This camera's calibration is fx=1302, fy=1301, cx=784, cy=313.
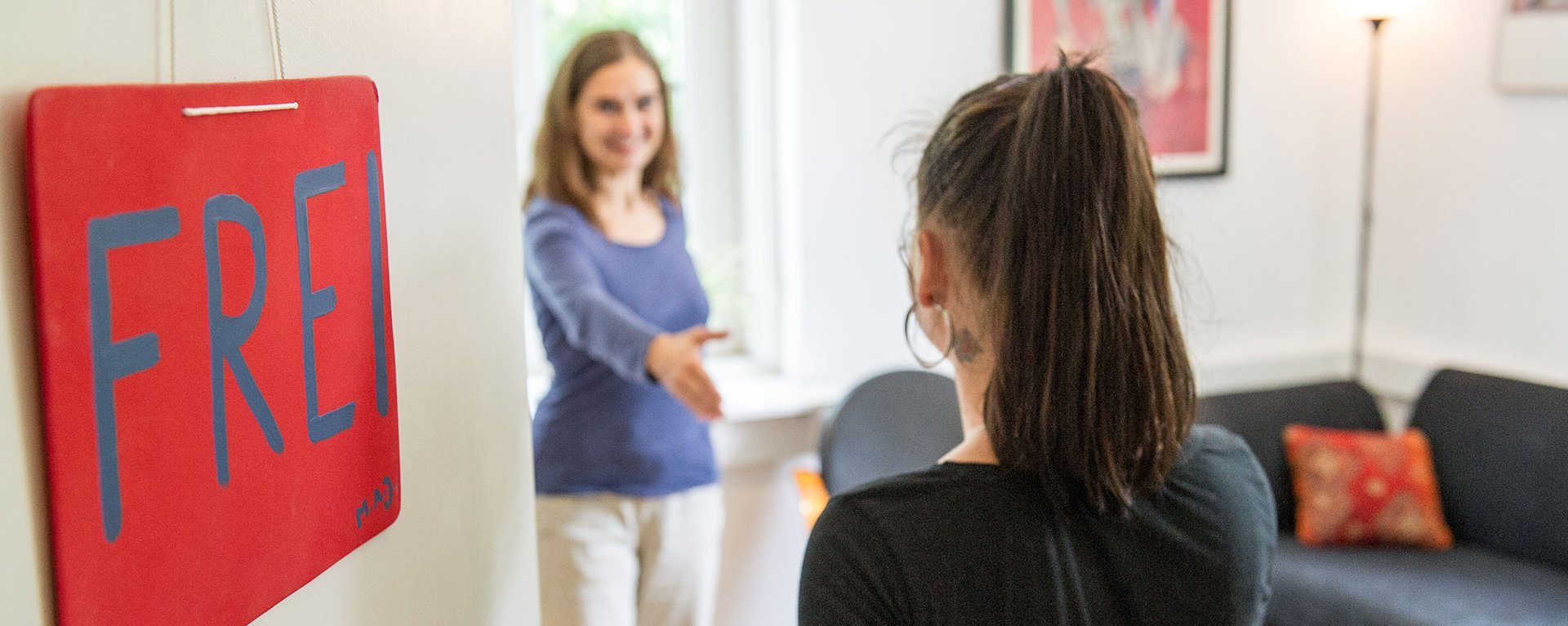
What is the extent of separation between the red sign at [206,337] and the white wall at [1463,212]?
335 cm

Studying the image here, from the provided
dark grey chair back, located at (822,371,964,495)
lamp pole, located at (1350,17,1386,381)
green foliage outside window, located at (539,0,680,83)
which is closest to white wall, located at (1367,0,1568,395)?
lamp pole, located at (1350,17,1386,381)

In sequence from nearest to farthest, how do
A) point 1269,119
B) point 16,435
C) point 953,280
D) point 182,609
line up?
point 16,435
point 182,609
point 953,280
point 1269,119

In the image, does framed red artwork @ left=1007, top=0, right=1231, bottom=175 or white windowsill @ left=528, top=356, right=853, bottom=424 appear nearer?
white windowsill @ left=528, top=356, right=853, bottom=424

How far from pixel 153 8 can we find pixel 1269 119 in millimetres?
3526

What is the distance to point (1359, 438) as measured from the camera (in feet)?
10.9

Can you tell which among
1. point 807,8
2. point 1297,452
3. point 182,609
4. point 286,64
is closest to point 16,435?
point 182,609

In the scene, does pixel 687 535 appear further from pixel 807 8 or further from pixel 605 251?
pixel 807 8

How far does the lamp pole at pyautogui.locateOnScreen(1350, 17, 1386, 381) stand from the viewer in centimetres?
375

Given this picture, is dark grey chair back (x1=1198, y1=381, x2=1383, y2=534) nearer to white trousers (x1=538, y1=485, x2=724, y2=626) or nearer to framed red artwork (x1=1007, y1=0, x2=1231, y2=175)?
framed red artwork (x1=1007, y1=0, x2=1231, y2=175)

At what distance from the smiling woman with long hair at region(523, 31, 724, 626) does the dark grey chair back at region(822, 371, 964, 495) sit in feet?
1.89

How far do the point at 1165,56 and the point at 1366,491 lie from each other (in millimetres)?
1232

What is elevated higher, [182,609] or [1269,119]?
[1269,119]
